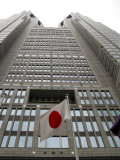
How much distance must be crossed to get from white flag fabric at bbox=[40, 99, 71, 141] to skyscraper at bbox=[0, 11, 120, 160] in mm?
2066

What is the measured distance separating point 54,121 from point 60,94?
26263 mm

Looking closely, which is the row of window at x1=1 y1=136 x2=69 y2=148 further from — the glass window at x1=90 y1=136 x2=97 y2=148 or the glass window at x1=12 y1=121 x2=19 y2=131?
the glass window at x1=90 y1=136 x2=97 y2=148

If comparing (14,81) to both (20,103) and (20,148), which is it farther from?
(20,148)

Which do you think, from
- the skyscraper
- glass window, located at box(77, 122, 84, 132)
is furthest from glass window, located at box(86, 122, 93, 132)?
glass window, located at box(77, 122, 84, 132)

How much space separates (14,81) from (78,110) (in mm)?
21026

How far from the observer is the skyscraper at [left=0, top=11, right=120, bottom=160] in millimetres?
26547

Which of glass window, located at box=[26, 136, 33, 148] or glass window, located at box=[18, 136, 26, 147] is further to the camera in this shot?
glass window, located at box=[18, 136, 26, 147]

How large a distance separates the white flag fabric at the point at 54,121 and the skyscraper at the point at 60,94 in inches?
81.3

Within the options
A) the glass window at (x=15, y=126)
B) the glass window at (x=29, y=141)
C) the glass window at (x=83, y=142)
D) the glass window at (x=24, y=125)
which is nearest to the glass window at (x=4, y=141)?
the glass window at (x=15, y=126)

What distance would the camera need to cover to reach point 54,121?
16844mm

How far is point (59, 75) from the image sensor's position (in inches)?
1991

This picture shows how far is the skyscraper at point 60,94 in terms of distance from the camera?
26547mm

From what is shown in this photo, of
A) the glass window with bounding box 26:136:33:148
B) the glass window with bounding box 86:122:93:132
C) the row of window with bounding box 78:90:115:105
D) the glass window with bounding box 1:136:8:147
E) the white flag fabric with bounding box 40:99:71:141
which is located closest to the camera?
the white flag fabric with bounding box 40:99:71:141

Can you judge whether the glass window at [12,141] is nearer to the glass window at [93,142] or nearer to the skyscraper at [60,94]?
the skyscraper at [60,94]
